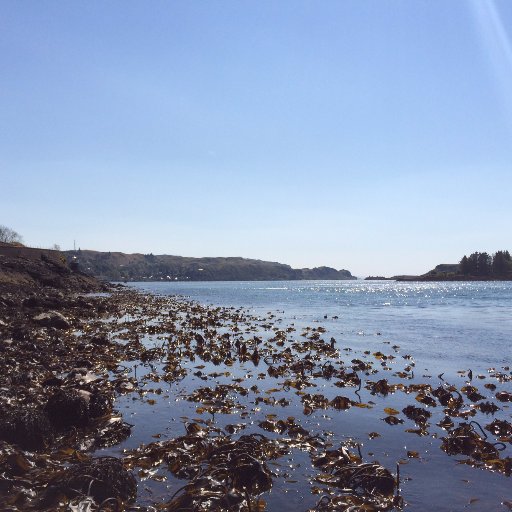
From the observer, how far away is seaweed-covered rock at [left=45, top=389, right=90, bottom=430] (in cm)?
948

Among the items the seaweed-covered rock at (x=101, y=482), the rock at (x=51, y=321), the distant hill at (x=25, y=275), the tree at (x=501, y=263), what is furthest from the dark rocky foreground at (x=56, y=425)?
the tree at (x=501, y=263)

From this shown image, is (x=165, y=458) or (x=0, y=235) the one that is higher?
(x=0, y=235)

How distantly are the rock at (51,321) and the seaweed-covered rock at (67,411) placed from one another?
1485 cm

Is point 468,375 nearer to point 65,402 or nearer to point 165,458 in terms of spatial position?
point 165,458

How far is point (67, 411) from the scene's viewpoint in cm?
959

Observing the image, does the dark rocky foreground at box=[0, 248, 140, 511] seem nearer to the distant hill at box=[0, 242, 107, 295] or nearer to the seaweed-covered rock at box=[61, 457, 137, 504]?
the seaweed-covered rock at box=[61, 457, 137, 504]

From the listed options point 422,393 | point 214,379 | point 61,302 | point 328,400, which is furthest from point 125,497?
point 61,302

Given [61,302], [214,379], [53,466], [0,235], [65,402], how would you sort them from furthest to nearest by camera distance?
[0,235], [61,302], [214,379], [65,402], [53,466]

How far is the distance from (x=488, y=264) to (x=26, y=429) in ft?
685

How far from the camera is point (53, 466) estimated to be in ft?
24.6

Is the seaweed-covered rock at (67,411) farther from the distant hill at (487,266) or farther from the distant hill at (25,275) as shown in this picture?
the distant hill at (487,266)

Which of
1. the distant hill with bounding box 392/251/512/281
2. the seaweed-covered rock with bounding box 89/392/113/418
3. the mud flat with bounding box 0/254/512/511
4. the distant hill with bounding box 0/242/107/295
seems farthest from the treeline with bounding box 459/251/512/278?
the seaweed-covered rock with bounding box 89/392/113/418

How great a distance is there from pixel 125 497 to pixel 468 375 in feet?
43.0

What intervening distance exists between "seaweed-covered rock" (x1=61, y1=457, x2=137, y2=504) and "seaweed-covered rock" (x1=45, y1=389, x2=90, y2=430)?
2.94 m
